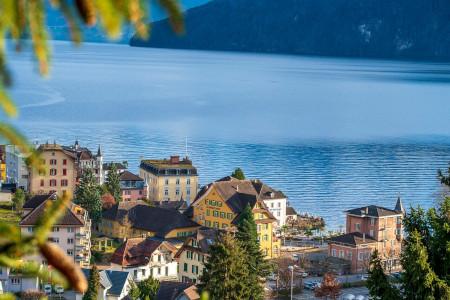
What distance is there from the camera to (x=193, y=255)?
31594mm

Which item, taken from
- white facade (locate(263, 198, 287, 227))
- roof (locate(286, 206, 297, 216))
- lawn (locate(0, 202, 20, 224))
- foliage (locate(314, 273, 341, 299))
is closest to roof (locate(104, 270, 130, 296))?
foliage (locate(314, 273, 341, 299))

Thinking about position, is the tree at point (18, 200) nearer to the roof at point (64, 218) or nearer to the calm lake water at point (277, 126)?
the calm lake water at point (277, 126)

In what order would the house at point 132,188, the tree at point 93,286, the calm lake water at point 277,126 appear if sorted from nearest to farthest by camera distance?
the tree at point 93,286
the house at point 132,188
the calm lake water at point 277,126

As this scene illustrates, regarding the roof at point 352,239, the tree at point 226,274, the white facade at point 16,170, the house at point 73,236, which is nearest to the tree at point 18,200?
the white facade at point 16,170

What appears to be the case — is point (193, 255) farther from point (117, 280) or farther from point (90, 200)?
point (90, 200)

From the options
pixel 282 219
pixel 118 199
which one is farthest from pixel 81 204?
pixel 282 219

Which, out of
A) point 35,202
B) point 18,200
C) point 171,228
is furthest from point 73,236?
point 18,200

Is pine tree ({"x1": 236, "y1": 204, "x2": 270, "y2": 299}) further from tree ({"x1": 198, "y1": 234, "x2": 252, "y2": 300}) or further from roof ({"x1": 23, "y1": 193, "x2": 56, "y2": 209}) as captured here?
roof ({"x1": 23, "y1": 193, "x2": 56, "y2": 209})

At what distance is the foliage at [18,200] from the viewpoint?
39728mm

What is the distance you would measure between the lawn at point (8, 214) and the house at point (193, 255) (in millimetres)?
7665

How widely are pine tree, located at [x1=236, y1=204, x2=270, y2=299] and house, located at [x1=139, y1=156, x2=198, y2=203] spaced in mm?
13831

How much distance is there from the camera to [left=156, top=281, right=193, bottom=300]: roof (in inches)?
998

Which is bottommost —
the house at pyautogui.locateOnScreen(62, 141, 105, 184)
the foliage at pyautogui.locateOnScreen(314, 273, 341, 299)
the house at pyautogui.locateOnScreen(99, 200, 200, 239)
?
the foliage at pyautogui.locateOnScreen(314, 273, 341, 299)

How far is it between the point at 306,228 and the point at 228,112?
190 feet
